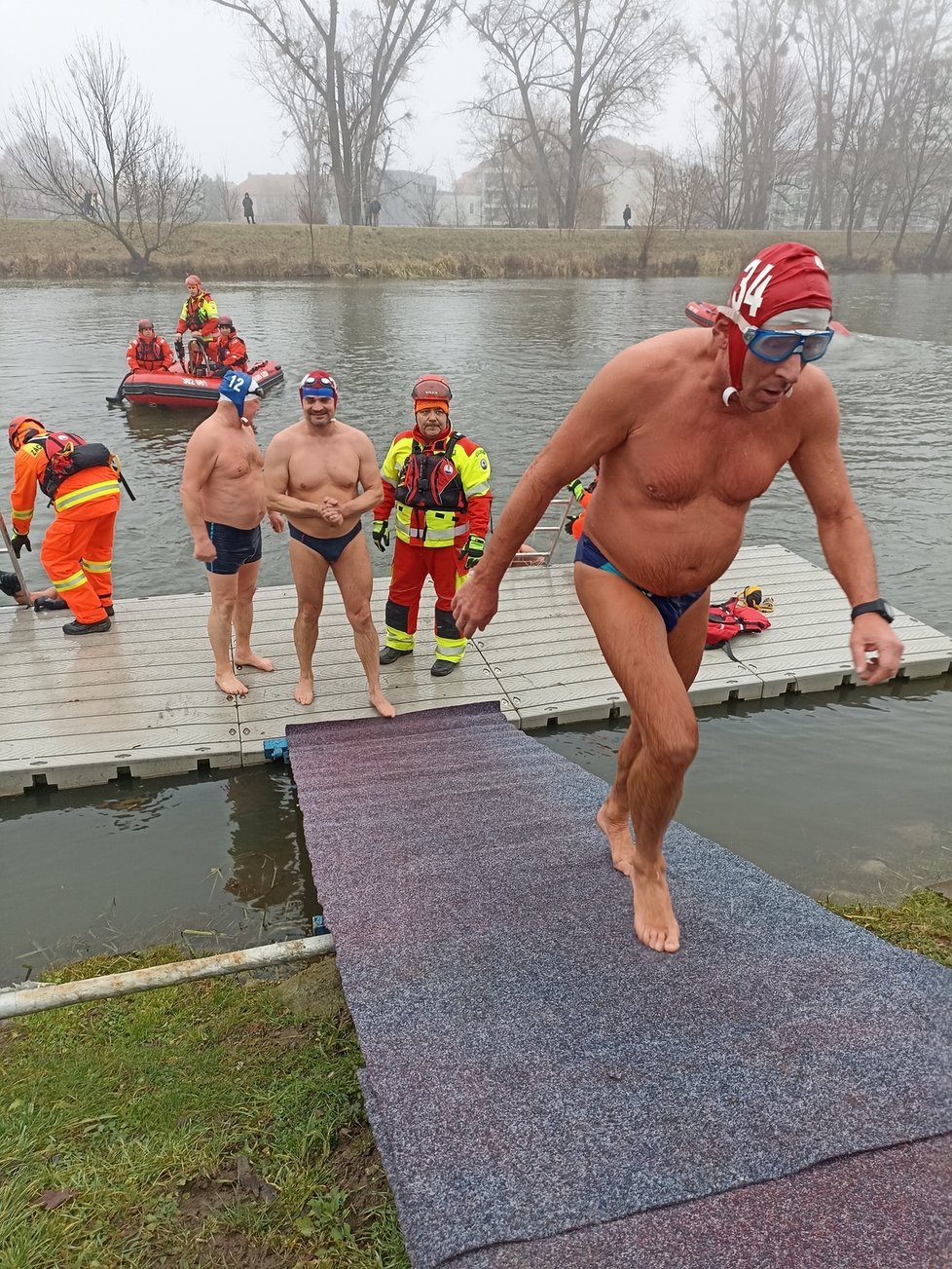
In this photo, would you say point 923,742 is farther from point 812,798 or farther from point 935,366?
point 935,366

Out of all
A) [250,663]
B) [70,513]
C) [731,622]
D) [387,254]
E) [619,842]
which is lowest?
[250,663]

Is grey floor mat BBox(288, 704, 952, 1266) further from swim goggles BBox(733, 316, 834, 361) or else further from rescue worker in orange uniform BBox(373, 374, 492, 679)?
rescue worker in orange uniform BBox(373, 374, 492, 679)

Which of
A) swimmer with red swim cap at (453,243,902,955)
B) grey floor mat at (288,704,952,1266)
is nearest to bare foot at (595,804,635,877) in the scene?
grey floor mat at (288,704,952,1266)

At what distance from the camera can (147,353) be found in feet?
52.2

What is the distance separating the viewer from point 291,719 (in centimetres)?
559

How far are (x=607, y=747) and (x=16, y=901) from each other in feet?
12.2

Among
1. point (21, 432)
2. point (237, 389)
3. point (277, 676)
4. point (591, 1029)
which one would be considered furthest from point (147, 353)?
point (591, 1029)

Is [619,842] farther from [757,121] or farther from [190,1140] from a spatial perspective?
[757,121]

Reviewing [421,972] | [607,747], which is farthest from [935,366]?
[421,972]

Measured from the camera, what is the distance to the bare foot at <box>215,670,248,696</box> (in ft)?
19.1

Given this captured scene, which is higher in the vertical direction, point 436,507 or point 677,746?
point 677,746

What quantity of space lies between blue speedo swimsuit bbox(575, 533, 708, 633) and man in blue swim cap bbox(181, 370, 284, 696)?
3.05 m

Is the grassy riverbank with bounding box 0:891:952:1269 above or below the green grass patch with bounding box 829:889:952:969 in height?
above

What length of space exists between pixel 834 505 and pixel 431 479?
3302 mm
